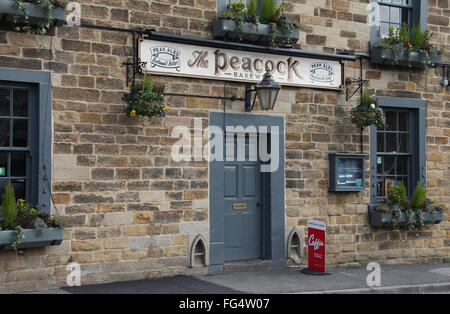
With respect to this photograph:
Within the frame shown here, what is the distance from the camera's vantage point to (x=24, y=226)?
26.2 ft

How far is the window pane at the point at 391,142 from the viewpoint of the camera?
471 inches

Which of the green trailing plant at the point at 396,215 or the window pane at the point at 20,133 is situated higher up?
the window pane at the point at 20,133

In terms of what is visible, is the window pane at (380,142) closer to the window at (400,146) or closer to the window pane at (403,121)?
the window at (400,146)

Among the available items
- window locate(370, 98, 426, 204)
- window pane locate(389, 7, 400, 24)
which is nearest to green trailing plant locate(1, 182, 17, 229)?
window locate(370, 98, 426, 204)

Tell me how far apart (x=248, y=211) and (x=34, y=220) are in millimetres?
3886

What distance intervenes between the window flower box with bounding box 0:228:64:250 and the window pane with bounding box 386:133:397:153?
680 centimetres

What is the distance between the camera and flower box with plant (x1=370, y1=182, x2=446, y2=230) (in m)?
11.3

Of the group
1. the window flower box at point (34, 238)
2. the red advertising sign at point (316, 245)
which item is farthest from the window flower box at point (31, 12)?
the red advertising sign at point (316, 245)

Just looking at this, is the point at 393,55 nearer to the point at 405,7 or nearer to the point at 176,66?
the point at 405,7

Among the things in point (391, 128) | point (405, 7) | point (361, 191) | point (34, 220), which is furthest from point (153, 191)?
point (405, 7)

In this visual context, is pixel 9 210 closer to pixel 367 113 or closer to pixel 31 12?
pixel 31 12

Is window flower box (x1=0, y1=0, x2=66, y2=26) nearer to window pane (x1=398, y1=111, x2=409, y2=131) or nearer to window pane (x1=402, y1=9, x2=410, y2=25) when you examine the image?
window pane (x1=398, y1=111, x2=409, y2=131)

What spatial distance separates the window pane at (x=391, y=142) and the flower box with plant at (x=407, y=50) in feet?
4.67

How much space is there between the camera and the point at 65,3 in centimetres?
843
